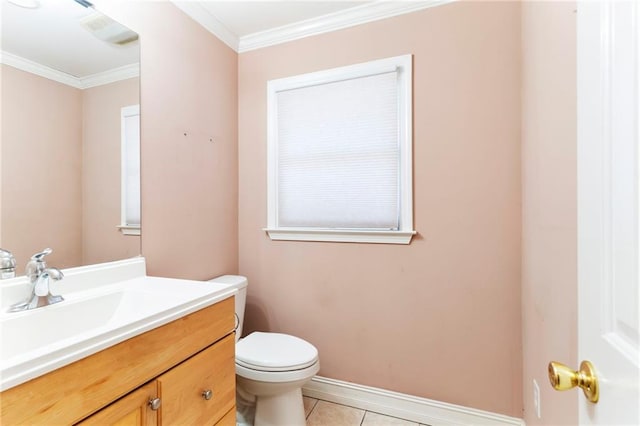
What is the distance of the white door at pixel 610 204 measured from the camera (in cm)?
38

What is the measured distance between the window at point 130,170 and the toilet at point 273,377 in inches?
22.9

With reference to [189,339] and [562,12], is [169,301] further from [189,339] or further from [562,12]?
[562,12]

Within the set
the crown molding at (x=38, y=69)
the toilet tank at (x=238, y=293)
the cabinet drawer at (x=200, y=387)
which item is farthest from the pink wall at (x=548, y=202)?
the crown molding at (x=38, y=69)

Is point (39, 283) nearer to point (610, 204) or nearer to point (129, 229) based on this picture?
point (129, 229)

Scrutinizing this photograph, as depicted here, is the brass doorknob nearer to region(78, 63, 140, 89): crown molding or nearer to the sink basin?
the sink basin

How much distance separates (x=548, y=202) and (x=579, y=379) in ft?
2.77

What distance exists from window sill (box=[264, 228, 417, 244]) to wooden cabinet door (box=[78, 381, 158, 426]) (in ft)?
3.83

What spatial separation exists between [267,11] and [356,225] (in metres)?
1.38

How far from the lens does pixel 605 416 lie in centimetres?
42

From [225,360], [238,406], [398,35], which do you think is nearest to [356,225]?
[225,360]

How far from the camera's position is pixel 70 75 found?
1187 mm

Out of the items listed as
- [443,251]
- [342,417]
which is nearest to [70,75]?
[443,251]

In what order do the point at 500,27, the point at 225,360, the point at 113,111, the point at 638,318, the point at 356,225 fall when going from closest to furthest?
1. the point at 638,318
2. the point at 225,360
3. the point at 113,111
4. the point at 500,27
5. the point at 356,225

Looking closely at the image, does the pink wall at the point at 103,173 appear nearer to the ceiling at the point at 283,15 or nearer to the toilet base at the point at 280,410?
the ceiling at the point at 283,15
